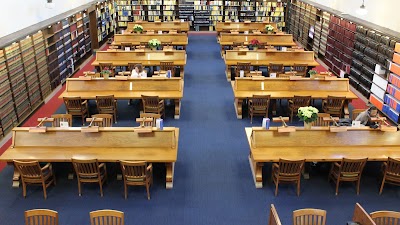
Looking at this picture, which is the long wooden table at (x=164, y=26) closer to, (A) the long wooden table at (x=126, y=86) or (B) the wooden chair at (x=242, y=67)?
(B) the wooden chair at (x=242, y=67)

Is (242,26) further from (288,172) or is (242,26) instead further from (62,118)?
(288,172)

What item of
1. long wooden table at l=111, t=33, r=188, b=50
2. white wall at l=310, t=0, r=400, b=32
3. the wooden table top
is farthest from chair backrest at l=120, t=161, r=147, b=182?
long wooden table at l=111, t=33, r=188, b=50

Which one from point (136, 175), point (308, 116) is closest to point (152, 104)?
point (136, 175)

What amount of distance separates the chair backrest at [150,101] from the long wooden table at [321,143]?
3.11 meters

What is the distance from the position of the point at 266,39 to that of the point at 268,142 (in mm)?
9297

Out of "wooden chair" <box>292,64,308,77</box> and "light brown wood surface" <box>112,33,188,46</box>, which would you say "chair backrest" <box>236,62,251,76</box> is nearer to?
"wooden chair" <box>292,64,308,77</box>

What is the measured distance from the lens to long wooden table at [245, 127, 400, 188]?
637 centimetres

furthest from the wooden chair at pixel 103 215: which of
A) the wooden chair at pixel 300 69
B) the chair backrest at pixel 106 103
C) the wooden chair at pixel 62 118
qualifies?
the wooden chair at pixel 300 69

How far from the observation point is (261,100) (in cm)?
899

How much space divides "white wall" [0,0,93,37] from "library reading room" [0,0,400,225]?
6 centimetres

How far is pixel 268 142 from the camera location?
21.4 feet

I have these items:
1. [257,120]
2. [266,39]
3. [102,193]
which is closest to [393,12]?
[257,120]

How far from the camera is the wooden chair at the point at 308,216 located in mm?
4548

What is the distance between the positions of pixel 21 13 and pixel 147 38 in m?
6.04
